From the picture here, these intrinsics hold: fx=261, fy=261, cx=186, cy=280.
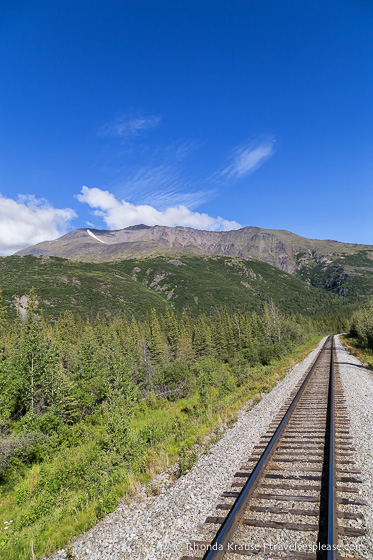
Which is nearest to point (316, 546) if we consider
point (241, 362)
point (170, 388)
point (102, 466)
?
point (102, 466)

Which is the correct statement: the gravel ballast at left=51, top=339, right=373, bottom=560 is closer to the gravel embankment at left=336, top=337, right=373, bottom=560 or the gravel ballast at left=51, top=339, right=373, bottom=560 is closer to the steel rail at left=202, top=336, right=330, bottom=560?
the gravel embankment at left=336, top=337, right=373, bottom=560

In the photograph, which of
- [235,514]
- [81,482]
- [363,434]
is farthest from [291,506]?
[81,482]

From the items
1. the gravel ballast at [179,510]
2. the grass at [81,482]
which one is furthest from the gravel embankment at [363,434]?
the grass at [81,482]

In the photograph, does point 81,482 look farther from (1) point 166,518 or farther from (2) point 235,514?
(2) point 235,514

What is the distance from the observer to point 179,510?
20.8 ft

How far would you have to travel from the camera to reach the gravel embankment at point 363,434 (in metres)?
4.73

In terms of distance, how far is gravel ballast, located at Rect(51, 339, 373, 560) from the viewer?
5.26 meters

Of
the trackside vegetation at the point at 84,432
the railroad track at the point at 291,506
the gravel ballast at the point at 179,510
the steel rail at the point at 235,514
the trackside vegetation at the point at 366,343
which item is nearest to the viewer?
the steel rail at the point at 235,514

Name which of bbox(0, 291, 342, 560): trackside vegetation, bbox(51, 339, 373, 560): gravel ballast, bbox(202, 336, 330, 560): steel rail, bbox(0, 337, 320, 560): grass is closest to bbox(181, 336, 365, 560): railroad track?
bbox(202, 336, 330, 560): steel rail

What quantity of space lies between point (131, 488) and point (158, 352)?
54.6m

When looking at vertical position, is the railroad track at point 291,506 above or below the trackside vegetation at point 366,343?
above

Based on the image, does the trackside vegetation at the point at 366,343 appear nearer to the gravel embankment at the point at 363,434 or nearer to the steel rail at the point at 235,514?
the gravel embankment at the point at 363,434

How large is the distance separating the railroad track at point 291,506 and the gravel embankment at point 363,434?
0.45ft

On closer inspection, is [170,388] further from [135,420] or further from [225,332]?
[225,332]
